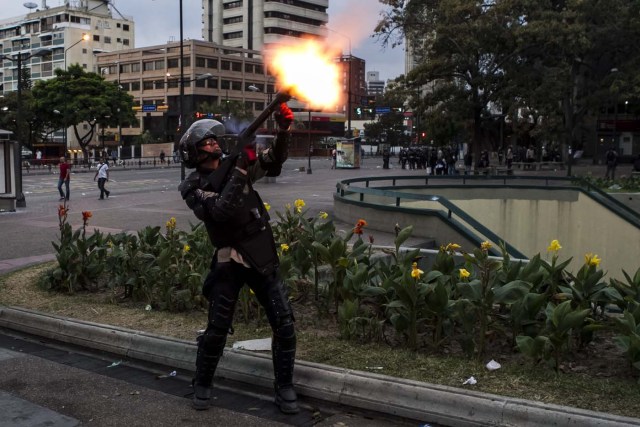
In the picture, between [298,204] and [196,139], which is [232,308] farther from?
[298,204]

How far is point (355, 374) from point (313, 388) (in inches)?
13.3

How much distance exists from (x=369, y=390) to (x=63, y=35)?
378ft

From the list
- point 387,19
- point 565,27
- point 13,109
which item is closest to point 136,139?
point 13,109

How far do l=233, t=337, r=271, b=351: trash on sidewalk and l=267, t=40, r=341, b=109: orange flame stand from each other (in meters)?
2.15

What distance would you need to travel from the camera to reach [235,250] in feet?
15.1

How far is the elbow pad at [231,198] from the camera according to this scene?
431 cm

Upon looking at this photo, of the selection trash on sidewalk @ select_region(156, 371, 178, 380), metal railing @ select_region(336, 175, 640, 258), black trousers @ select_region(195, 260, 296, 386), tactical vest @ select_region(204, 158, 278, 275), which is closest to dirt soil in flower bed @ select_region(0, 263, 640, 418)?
trash on sidewalk @ select_region(156, 371, 178, 380)

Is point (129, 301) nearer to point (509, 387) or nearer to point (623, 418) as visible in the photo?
point (509, 387)

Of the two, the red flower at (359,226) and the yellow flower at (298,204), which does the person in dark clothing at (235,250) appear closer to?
the red flower at (359,226)

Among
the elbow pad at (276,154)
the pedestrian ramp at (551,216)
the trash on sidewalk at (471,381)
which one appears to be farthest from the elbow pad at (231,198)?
the pedestrian ramp at (551,216)

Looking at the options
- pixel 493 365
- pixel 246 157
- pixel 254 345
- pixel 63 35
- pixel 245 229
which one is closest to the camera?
pixel 246 157

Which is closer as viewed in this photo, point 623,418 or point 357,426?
point 623,418

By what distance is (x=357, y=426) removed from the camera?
442cm

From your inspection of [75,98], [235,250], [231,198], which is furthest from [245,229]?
[75,98]
